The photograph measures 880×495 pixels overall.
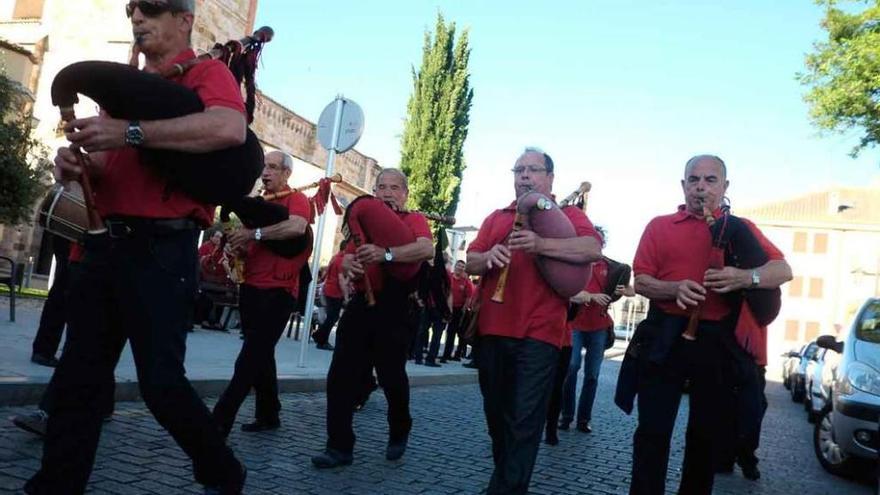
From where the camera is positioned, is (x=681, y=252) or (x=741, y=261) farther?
(x=681, y=252)

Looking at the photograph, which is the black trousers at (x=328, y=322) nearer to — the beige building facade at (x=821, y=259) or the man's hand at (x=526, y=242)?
the man's hand at (x=526, y=242)

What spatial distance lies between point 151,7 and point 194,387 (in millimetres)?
4338

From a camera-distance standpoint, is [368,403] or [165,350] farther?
[368,403]

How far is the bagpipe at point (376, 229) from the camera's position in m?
5.39

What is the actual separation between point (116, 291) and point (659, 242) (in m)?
2.92

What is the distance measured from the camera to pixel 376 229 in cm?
541

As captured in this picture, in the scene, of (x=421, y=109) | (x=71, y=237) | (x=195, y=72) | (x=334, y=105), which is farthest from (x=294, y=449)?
(x=421, y=109)

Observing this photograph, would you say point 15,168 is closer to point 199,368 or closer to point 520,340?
point 199,368

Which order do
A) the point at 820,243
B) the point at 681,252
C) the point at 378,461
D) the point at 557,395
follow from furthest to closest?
the point at 820,243, the point at 557,395, the point at 378,461, the point at 681,252

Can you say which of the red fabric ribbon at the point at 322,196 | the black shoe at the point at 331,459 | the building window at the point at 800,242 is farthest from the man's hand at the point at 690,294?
the building window at the point at 800,242

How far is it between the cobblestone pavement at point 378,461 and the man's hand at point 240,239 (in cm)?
136

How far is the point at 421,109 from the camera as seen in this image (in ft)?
115

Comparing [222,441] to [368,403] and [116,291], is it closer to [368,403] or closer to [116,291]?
[116,291]

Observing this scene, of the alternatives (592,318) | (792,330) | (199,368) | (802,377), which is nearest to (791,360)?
(802,377)
